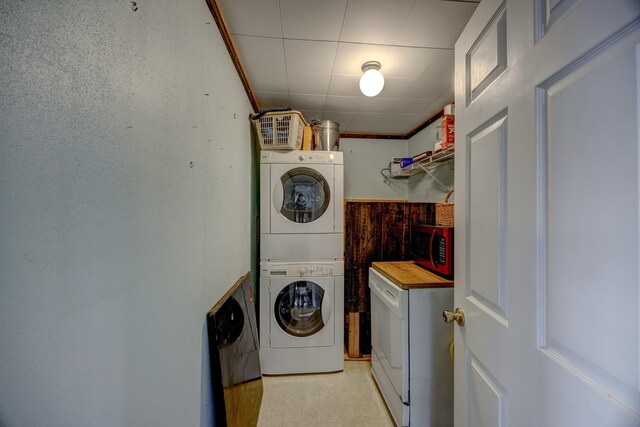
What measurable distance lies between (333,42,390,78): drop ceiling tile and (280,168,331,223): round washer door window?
2.69 ft

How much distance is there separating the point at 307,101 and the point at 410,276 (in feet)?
5.73

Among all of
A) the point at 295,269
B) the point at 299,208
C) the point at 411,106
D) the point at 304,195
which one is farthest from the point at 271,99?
the point at 295,269

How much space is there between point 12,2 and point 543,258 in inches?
42.8

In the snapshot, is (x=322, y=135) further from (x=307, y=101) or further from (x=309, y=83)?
(x=309, y=83)

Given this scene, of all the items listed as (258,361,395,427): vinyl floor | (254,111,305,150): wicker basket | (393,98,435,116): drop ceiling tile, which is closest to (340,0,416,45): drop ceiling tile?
(254,111,305,150): wicker basket

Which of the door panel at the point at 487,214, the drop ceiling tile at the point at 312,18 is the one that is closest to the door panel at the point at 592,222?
the door panel at the point at 487,214

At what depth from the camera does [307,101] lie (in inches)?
91.8

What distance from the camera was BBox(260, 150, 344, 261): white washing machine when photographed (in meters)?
2.19

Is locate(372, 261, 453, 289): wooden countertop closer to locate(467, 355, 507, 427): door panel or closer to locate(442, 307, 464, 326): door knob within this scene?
locate(442, 307, 464, 326): door knob

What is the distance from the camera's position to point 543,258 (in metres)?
0.59

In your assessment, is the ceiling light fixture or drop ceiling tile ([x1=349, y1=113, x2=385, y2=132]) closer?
the ceiling light fixture

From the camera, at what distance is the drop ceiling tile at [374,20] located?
1225mm

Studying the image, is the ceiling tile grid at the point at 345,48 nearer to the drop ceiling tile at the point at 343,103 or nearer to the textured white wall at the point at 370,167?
the drop ceiling tile at the point at 343,103

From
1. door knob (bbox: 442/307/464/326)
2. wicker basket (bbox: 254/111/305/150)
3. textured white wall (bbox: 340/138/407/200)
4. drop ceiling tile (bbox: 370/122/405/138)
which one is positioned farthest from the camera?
textured white wall (bbox: 340/138/407/200)
